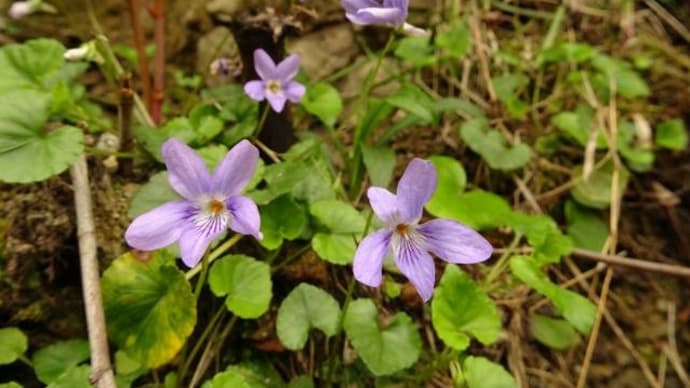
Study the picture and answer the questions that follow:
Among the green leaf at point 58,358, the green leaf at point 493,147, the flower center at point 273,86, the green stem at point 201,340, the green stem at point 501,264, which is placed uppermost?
the flower center at point 273,86

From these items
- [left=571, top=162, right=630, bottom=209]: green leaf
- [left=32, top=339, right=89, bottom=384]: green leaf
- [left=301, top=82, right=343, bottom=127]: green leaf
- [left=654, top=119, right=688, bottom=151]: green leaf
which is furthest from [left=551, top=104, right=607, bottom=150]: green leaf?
[left=32, top=339, right=89, bottom=384]: green leaf

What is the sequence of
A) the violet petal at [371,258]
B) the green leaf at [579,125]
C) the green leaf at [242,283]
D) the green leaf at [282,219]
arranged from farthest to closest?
the green leaf at [579,125] → the green leaf at [282,219] → the green leaf at [242,283] → the violet petal at [371,258]

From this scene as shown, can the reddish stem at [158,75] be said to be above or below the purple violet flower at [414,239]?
below

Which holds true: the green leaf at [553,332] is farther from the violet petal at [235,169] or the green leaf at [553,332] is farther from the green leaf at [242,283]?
the violet petal at [235,169]

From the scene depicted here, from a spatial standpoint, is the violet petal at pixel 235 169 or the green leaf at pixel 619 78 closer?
the violet petal at pixel 235 169

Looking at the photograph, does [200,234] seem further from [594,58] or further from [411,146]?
[594,58]

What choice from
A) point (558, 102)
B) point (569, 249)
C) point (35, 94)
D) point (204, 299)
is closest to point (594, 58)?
point (558, 102)

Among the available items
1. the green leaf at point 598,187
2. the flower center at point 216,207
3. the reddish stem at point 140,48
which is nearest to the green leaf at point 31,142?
the flower center at point 216,207

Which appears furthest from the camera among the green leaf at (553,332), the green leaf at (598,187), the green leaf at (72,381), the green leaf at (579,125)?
the green leaf at (579,125)
